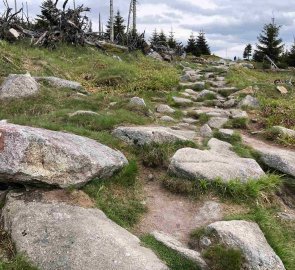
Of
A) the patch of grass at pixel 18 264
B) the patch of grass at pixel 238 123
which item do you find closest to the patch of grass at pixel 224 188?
the patch of grass at pixel 18 264

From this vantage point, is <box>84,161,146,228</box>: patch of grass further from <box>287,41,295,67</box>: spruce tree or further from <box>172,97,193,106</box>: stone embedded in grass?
<box>287,41,295,67</box>: spruce tree

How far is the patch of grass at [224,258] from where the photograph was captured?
16.8 ft

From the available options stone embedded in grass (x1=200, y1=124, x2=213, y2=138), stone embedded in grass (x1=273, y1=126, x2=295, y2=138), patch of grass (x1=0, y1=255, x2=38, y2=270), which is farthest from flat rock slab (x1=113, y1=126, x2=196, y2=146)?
patch of grass (x1=0, y1=255, x2=38, y2=270)

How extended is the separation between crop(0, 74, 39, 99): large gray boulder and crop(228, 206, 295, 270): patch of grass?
707 centimetres

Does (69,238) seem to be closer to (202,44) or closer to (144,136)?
(144,136)

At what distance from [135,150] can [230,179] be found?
7.07ft

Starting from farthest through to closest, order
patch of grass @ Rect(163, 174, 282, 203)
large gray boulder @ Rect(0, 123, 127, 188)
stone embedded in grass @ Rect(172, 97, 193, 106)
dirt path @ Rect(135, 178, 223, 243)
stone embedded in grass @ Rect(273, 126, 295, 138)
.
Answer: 1. stone embedded in grass @ Rect(172, 97, 193, 106)
2. stone embedded in grass @ Rect(273, 126, 295, 138)
3. patch of grass @ Rect(163, 174, 282, 203)
4. dirt path @ Rect(135, 178, 223, 243)
5. large gray boulder @ Rect(0, 123, 127, 188)

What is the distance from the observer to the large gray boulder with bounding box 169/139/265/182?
730cm

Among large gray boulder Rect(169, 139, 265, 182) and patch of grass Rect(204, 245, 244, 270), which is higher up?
large gray boulder Rect(169, 139, 265, 182)

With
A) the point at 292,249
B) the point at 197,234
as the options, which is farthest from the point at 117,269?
the point at 292,249

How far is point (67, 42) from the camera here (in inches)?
853

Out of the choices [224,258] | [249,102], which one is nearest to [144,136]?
[224,258]

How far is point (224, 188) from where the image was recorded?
7043 millimetres

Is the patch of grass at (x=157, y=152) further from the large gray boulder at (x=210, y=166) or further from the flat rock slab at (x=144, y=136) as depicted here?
the large gray boulder at (x=210, y=166)
